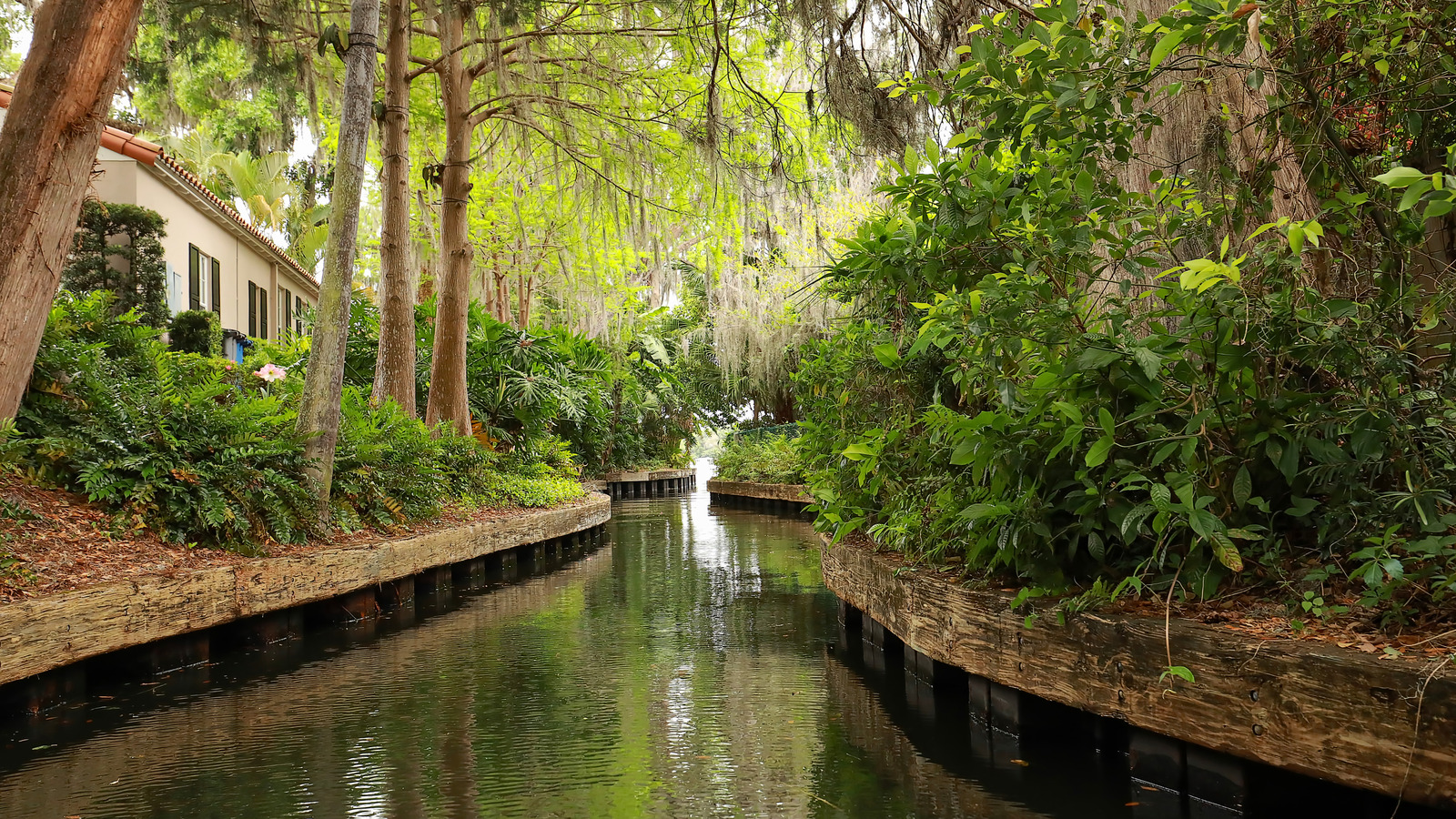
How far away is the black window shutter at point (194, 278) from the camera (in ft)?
59.5

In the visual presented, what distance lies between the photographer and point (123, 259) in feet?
51.3

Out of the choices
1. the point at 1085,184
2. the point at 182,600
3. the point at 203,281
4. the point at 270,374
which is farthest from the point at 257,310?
the point at 1085,184

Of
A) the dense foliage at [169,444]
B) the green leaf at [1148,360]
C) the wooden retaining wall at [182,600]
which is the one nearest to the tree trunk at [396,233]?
the dense foliage at [169,444]

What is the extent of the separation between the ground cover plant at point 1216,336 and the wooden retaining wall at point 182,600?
4180mm

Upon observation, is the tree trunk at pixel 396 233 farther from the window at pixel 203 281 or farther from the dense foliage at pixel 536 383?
the window at pixel 203 281

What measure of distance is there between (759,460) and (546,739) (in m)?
19.9

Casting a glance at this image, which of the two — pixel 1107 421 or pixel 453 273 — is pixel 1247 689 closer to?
pixel 1107 421

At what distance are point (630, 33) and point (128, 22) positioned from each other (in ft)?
24.1

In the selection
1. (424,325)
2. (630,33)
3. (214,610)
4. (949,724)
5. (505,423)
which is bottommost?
(949,724)

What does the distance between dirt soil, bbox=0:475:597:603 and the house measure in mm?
9383

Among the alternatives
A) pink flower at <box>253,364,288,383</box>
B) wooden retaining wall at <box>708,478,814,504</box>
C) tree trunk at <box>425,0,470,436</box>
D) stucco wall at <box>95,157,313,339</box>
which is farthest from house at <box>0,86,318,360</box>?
wooden retaining wall at <box>708,478,814,504</box>

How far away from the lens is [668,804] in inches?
138

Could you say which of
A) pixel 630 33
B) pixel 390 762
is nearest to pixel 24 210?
pixel 390 762

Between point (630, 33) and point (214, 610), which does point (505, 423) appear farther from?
point (214, 610)
